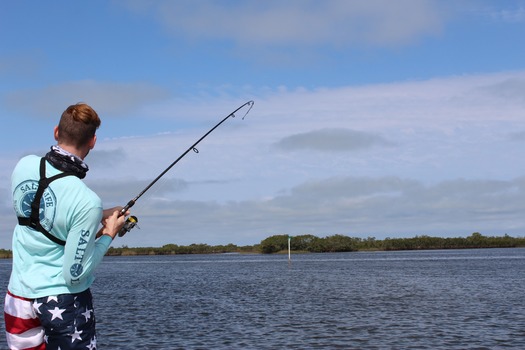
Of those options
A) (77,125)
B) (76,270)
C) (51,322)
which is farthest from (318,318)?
(77,125)

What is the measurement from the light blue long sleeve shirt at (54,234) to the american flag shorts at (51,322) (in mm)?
72

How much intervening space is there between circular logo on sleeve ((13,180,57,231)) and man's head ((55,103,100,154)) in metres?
0.39

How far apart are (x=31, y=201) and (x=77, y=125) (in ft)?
2.06

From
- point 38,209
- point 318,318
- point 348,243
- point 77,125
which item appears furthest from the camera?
point 348,243

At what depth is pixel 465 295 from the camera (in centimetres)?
3691

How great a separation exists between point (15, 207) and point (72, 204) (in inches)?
18.9

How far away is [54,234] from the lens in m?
4.19

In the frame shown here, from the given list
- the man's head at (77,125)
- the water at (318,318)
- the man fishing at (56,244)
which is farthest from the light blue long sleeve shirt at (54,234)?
the water at (318,318)

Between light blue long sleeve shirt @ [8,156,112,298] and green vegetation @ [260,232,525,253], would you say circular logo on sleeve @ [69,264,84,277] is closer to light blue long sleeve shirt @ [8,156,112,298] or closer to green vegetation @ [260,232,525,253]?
light blue long sleeve shirt @ [8,156,112,298]

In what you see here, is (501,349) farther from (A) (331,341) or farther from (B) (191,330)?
(B) (191,330)

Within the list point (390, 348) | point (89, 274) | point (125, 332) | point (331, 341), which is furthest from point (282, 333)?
point (89, 274)

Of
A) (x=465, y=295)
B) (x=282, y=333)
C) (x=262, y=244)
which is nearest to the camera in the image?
(x=282, y=333)

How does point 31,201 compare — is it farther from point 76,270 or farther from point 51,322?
point 51,322

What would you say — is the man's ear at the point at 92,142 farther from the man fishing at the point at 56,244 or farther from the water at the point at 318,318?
the water at the point at 318,318
